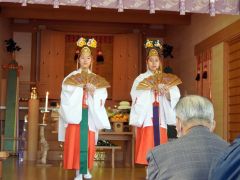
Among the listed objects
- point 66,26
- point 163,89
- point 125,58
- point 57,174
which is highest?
A: point 66,26

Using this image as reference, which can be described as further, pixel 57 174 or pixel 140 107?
pixel 57 174

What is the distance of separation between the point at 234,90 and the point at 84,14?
383cm

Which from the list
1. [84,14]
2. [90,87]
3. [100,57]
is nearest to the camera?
[90,87]

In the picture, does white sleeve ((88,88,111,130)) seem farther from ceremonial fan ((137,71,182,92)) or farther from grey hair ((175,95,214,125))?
grey hair ((175,95,214,125))

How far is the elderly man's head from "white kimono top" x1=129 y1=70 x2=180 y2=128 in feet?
10.0

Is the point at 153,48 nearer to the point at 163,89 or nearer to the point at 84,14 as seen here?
the point at 163,89

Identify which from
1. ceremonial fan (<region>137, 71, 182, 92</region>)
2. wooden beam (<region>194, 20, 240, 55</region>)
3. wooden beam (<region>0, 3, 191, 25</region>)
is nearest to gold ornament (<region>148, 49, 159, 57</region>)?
ceremonial fan (<region>137, 71, 182, 92</region>)

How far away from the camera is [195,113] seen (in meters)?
1.70

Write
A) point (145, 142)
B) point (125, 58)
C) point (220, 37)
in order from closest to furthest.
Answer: point (145, 142)
point (220, 37)
point (125, 58)

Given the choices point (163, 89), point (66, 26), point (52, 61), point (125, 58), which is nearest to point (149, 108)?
point (163, 89)

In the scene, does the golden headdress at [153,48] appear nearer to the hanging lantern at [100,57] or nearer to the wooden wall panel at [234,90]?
the wooden wall panel at [234,90]

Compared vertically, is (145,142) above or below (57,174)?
above

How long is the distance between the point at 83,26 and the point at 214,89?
414 centimetres

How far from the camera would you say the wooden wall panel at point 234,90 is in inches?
266
